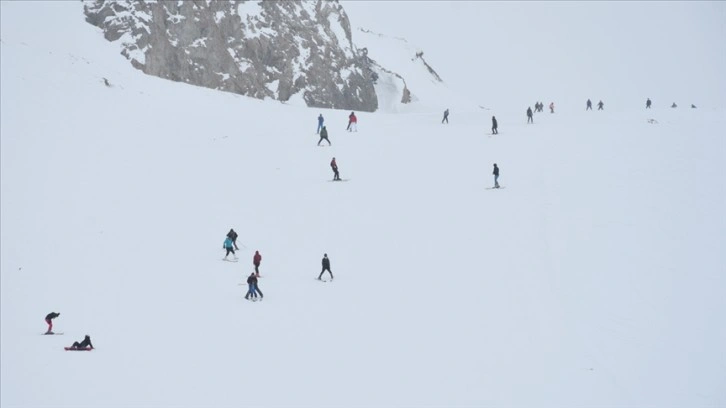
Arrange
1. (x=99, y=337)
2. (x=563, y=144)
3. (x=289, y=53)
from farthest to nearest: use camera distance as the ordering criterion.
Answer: (x=289, y=53) < (x=563, y=144) < (x=99, y=337)

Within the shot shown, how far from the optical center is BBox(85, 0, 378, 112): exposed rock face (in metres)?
51.2

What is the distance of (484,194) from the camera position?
3072 cm

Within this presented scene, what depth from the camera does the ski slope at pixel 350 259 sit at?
16.2 meters

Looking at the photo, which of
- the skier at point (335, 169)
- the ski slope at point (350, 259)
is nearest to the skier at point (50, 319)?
the ski slope at point (350, 259)

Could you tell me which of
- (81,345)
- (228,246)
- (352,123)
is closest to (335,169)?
(228,246)

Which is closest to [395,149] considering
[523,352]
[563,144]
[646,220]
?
[563,144]

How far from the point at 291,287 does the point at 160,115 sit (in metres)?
23.5

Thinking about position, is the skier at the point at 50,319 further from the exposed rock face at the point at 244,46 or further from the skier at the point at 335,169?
the exposed rock face at the point at 244,46

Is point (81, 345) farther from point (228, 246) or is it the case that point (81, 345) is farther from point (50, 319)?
point (228, 246)

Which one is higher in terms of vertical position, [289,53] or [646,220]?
[289,53]

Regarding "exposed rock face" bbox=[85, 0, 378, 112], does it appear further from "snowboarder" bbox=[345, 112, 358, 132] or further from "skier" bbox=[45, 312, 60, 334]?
"skier" bbox=[45, 312, 60, 334]

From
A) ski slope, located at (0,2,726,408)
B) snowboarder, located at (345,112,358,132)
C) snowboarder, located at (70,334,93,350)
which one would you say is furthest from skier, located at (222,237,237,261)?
snowboarder, located at (345,112,358,132)

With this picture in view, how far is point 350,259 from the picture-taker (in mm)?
24344

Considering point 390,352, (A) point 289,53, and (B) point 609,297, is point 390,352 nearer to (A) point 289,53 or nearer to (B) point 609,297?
(B) point 609,297
